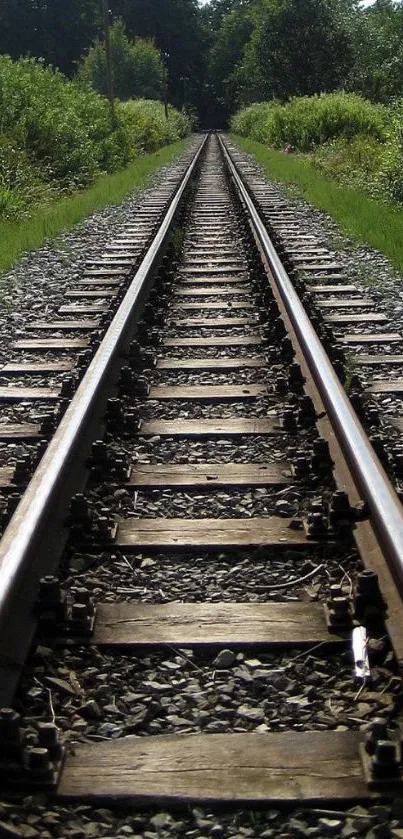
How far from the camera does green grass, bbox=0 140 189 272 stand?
10.1 m

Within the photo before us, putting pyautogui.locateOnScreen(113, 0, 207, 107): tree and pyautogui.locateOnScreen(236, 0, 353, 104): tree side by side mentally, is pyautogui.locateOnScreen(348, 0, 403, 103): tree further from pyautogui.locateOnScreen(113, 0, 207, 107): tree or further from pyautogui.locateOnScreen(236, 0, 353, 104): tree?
pyautogui.locateOnScreen(113, 0, 207, 107): tree

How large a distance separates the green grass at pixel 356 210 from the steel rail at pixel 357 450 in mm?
3313

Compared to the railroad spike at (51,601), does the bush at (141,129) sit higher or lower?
higher

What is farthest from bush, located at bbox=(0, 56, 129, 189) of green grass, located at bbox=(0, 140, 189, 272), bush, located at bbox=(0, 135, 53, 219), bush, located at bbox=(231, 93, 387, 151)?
bush, located at bbox=(231, 93, 387, 151)

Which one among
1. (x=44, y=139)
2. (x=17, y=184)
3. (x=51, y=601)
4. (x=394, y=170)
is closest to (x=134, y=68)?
(x=44, y=139)

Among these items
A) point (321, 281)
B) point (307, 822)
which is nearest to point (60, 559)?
point (307, 822)

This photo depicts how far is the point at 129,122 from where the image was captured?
3198 centimetres

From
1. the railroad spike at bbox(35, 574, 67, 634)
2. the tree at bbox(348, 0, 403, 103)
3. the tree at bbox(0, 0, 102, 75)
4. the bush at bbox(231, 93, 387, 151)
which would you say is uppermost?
the tree at bbox(0, 0, 102, 75)

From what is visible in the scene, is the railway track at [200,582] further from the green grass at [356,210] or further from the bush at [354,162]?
the bush at [354,162]

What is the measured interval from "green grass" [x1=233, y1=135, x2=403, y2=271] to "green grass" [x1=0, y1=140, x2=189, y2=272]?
3022 mm

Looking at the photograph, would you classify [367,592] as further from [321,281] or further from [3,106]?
[3,106]

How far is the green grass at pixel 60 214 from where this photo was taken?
33.0 ft

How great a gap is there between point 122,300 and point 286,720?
4659mm

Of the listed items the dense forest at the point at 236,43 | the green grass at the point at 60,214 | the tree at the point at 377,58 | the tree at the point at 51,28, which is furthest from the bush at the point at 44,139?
the tree at the point at 51,28
